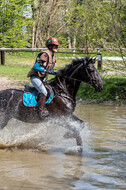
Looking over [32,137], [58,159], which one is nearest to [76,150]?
[58,159]

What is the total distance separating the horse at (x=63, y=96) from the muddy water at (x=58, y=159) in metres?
0.35

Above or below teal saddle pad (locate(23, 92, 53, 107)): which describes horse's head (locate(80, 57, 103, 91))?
above

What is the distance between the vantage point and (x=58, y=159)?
7.62m

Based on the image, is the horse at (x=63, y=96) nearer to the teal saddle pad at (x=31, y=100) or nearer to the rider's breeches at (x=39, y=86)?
the teal saddle pad at (x=31, y=100)

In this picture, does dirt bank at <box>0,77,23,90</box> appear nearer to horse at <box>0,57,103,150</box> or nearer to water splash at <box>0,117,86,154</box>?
water splash at <box>0,117,86,154</box>

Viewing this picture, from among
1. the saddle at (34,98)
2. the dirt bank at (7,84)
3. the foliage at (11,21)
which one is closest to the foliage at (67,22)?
the foliage at (11,21)

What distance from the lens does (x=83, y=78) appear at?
8336 millimetres

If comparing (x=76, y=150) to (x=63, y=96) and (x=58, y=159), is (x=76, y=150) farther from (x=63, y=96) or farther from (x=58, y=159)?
(x=63, y=96)

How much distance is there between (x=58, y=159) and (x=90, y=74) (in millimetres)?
1963

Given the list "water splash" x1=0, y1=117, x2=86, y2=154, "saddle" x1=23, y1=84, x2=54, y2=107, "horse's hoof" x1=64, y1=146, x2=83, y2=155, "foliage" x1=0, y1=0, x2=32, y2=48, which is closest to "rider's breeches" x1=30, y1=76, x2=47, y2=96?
"saddle" x1=23, y1=84, x2=54, y2=107

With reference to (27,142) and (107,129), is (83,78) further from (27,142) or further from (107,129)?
(107,129)

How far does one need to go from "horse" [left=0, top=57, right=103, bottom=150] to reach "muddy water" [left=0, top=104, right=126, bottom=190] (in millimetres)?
348

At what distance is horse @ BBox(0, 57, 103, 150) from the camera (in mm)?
8234

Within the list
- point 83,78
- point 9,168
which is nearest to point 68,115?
point 83,78
